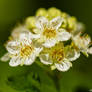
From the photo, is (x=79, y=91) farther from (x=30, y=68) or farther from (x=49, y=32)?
(x=49, y=32)

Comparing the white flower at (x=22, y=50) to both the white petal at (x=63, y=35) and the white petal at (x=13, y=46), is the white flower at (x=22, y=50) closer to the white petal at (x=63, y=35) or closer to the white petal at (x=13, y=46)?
the white petal at (x=13, y=46)

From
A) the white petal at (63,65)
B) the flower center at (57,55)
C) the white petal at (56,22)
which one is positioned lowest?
A: the white petal at (63,65)

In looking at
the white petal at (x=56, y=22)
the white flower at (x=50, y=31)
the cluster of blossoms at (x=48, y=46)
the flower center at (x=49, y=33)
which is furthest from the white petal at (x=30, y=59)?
the white petal at (x=56, y=22)

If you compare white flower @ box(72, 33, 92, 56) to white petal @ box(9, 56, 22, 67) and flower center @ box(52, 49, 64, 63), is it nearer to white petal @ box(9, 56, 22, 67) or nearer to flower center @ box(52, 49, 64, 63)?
flower center @ box(52, 49, 64, 63)

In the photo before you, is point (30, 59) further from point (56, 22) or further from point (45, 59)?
point (56, 22)

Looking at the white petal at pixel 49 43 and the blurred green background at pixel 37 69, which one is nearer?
the white petal at pixel 49 43

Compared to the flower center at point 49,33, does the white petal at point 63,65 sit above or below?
below
